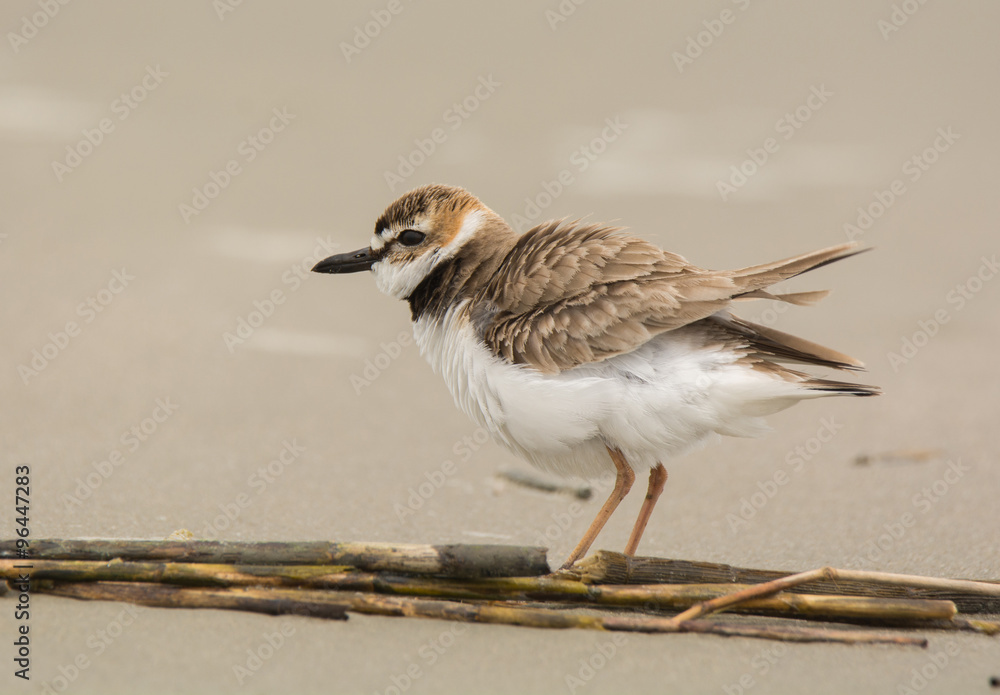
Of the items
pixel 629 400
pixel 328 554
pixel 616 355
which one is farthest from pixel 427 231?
pixel 328 554

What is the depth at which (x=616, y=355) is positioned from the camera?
149 inches

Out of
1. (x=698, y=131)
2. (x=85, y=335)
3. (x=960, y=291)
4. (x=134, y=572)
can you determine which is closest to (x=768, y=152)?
(x=698, y=131)

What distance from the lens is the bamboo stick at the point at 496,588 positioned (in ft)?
10.7

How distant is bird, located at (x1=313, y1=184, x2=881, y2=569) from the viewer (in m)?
3.73

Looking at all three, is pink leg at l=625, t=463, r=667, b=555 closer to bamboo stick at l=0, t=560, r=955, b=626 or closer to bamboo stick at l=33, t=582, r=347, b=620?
bamboo stick at l=0, t=560, r=955, b=626

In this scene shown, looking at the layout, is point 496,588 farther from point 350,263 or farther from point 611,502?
point 350,263

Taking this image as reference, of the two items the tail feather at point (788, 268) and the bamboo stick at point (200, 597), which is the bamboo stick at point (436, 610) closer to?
the bamboo stick at point (200, 597)

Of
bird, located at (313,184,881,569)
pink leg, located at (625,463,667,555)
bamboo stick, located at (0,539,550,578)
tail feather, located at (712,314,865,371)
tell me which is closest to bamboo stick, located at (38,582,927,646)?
bamboo stick, located at (0,539,550,578)

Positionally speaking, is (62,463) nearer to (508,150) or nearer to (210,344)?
(210,344)

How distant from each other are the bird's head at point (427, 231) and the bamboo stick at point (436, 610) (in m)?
1.73

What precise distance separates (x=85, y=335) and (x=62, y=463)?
1.69 metres

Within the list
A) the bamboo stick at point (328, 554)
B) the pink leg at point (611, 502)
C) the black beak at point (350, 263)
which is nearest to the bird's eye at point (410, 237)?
the black beak at point (350, 263)

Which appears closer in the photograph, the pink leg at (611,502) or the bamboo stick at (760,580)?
the bamboo stick at (760,580)

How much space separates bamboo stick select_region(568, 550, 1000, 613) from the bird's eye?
1720mm
